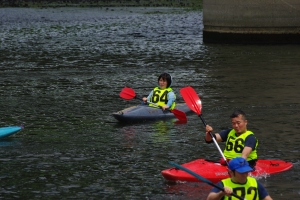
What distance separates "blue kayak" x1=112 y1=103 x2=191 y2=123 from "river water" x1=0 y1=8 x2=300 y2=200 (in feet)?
0.75

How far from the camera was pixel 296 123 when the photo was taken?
18.1 metres

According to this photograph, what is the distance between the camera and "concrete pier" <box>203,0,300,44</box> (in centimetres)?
3678

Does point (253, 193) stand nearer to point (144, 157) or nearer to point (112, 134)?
point (144, 157)

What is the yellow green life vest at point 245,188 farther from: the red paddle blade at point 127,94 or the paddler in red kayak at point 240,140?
the red paddle blade at point 127,94

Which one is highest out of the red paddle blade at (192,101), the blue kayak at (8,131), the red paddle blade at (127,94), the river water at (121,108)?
the red paddle blade at (192,101)

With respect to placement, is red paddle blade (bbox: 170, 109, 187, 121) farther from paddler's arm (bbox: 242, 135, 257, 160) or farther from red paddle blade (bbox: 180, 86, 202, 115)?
paddler's arm (bbox: 242, 135, 257, 160)

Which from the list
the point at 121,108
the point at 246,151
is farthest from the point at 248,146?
the point at 121,108

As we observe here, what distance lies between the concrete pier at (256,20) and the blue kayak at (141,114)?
19.3m

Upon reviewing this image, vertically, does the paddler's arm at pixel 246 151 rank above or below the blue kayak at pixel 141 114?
above

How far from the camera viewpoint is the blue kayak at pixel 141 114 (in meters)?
18.0

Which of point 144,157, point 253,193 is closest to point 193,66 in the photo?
point 144,157

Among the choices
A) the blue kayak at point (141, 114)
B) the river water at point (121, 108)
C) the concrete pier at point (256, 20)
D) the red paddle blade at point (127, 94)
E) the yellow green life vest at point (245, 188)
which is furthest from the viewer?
the concrete pier at point (256, 20)

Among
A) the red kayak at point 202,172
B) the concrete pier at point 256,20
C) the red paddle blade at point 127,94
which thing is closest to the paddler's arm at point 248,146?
the red kayak at point 202,172

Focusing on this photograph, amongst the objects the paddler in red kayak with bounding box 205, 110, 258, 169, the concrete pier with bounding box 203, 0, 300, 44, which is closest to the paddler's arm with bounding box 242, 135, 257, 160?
the paddler in red kayak with bounding box 205, 110, 258, 169
